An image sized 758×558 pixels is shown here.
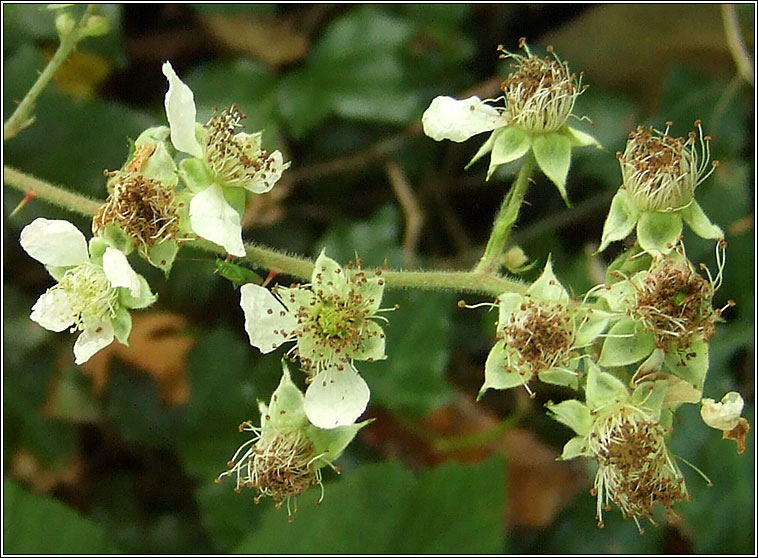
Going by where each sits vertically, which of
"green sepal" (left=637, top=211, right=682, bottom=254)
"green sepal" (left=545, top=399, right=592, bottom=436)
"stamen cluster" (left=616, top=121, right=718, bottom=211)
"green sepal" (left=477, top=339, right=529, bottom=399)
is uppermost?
"stamen cluster" (left=616, top=121, right=718, bottom=211)

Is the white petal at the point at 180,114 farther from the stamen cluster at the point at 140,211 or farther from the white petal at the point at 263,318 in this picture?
the white petal at the point at 263,318

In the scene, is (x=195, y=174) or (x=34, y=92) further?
(x=34, y=92)

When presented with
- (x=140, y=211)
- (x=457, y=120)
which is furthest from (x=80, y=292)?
(x=457, y=120)

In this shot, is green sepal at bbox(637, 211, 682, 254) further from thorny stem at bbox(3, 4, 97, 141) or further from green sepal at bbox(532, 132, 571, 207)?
thorny stem at bbox(3, 4, 97, 141)

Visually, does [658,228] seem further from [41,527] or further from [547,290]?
[41,527]

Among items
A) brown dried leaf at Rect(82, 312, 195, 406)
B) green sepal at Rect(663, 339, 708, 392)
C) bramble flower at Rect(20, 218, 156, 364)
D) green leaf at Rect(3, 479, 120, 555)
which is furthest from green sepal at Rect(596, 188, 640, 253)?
green leaf at Rect(3, 479, 120, 555)

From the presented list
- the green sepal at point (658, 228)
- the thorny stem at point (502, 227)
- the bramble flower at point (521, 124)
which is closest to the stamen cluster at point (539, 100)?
the bramble flower at point (521, 124)
